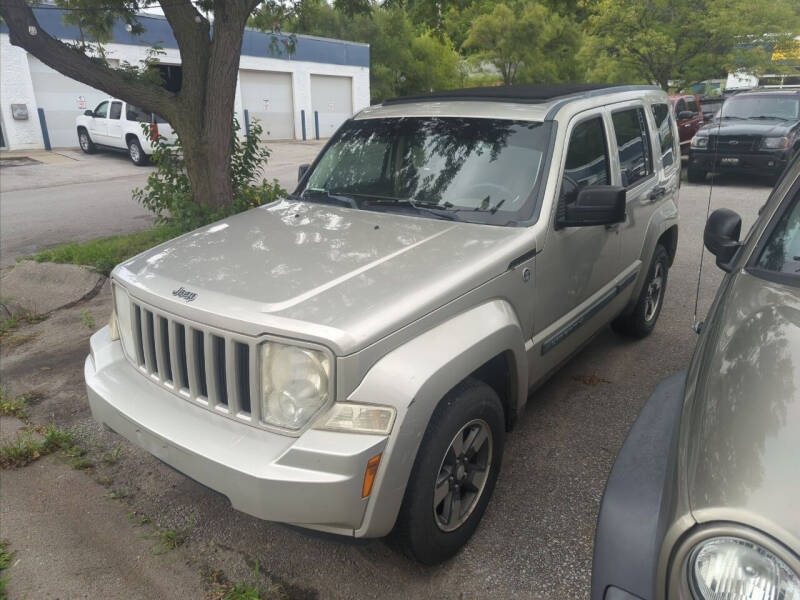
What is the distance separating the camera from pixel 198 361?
252cm

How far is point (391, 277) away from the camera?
8.45ft

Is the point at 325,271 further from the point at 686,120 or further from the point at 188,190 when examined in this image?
the point at 686,120

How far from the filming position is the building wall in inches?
768

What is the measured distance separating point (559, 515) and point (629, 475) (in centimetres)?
120

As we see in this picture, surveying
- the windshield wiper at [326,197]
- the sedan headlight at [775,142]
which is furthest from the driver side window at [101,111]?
the sedan headlight at [775,142]

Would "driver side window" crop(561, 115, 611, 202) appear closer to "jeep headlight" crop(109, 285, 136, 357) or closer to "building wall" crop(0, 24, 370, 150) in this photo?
"jeep headlight" crop(109, 285, 136, 357)

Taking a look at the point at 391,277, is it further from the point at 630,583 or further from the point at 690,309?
the point at 690,309

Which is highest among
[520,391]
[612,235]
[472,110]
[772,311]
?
[472,110]

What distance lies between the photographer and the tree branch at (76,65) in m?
5.77

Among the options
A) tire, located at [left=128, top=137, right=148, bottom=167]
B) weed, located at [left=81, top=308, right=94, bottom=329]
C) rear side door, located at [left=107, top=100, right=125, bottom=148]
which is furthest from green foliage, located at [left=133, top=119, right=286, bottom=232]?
rear side door, located at [left=107, top=100, right=125, bottom=148]

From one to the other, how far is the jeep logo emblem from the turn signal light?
1017 millimetres

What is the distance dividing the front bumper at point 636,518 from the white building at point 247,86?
1483cm

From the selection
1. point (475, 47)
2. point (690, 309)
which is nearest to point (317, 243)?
point (690, 309)

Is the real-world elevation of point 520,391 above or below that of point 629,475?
below
